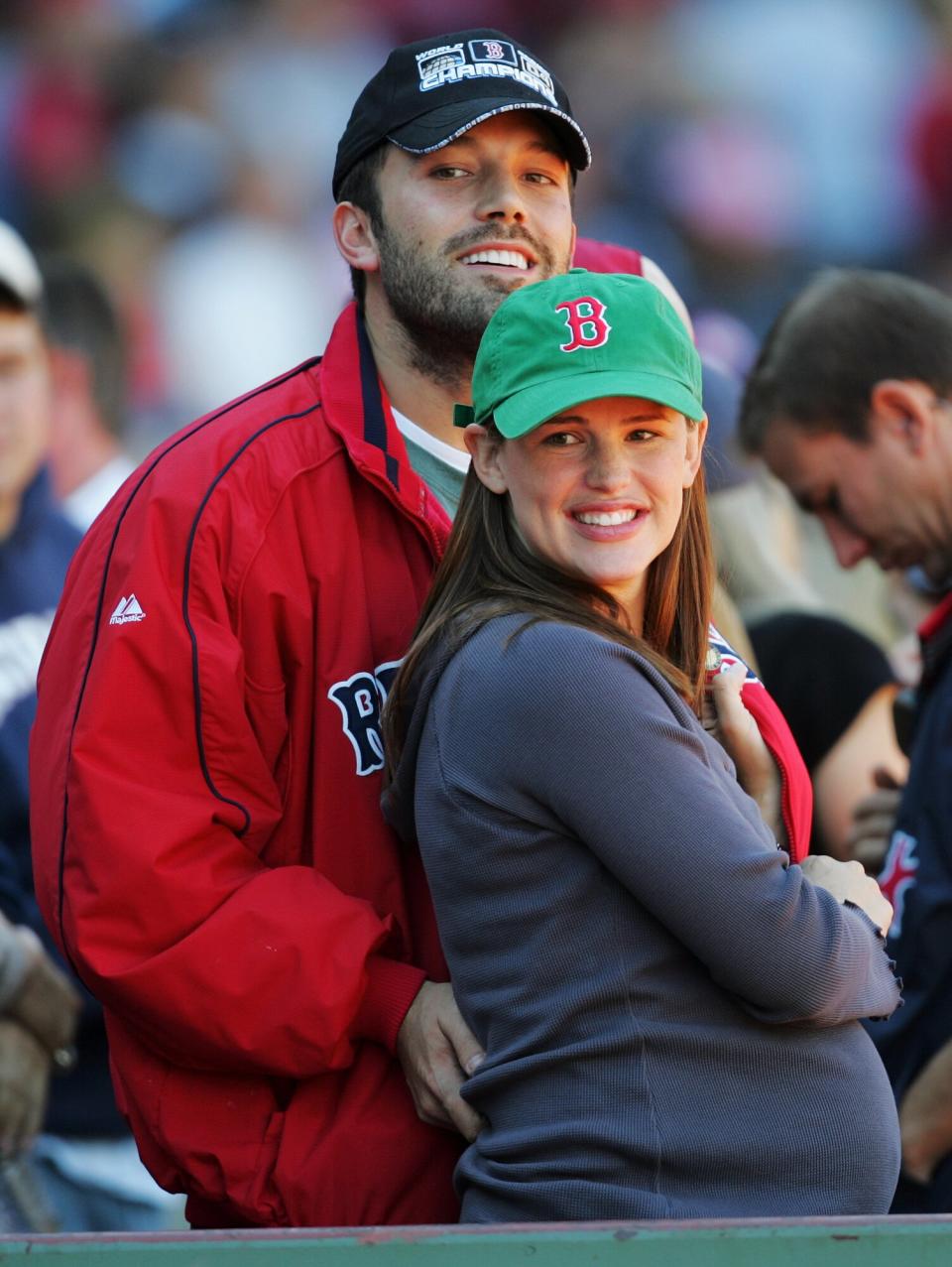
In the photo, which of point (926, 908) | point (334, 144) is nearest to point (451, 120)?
point (926, 908)

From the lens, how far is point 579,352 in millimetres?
1711

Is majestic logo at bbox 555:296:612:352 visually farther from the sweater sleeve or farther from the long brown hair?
the sweater sleeve

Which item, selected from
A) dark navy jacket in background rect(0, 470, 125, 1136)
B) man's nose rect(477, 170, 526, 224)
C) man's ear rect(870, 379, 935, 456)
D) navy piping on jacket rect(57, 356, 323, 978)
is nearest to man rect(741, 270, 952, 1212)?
man's ear rect(870, 379, 935, 456)

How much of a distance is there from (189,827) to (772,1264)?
30.2 inches

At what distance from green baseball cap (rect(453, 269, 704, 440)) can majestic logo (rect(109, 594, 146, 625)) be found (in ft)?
1.38

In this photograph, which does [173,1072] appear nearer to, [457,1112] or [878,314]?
[457,1112]

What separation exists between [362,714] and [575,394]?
1.52ft

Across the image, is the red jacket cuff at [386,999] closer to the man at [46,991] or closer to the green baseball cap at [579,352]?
the green baseball cap at [579,352]

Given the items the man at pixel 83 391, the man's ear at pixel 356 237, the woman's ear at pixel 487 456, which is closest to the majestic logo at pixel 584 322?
the woman's ear at pixel 487 456

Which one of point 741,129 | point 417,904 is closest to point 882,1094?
point 417,904

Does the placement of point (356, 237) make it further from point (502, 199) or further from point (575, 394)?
point (575, 394)

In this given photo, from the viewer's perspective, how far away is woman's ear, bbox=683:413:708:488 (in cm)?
180

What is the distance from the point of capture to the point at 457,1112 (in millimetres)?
1753

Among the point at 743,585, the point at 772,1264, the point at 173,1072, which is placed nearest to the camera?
the point at 772,1264
